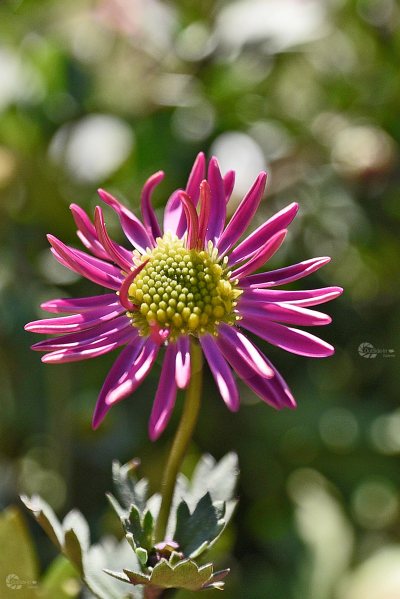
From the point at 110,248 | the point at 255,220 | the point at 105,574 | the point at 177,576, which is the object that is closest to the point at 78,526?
the point at 105,574

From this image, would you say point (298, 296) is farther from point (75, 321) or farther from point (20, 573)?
point (20, 573)

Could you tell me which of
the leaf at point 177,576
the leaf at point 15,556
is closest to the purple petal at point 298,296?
the leaf at point 177,576

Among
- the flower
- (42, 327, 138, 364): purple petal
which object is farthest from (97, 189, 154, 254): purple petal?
(42, 327, 138, 364): purple petal

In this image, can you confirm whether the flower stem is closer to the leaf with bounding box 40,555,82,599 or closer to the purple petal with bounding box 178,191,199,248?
the purple petal with bounding box 178,191,199,248

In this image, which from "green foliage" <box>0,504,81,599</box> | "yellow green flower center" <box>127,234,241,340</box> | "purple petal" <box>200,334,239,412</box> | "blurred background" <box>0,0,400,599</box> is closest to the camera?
"purple petal" <box>200,334,239,412</box>

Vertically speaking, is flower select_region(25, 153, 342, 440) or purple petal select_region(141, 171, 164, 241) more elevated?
purple petal select_region(141, 171, 164, 241)

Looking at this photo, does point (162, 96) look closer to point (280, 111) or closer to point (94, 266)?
point (280, 111)
